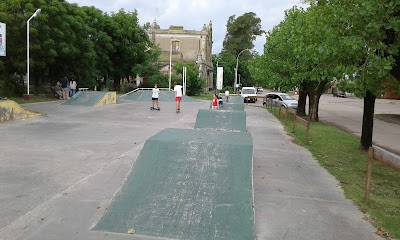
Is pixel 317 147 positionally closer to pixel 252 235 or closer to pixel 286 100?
pixel 252 235

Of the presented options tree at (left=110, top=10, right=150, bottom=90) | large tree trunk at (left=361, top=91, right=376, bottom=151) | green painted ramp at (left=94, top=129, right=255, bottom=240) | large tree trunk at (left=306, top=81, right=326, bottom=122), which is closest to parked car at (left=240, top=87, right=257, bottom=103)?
tree at (left=110, top=10, right=150, bottom=90)

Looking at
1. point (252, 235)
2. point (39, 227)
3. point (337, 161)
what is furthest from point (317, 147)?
point (39, 227)

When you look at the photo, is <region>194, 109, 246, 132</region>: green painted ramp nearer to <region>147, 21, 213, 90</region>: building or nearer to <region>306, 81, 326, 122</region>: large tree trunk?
<region>306, 81, 326, 122</region>: large tree trunk

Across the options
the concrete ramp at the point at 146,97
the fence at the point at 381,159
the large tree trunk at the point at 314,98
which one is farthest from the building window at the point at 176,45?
the fence at the point at 381,159

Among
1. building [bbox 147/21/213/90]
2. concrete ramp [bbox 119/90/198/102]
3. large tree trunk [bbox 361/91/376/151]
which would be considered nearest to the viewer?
large tree trunk [bbox 361/91/376/151]

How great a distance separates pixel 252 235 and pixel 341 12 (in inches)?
234

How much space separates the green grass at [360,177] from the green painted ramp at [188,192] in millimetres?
1945

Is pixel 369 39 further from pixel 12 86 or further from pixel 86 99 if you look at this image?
pixel 12 86

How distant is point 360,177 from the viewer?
8711 mm

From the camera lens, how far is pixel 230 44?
334ft

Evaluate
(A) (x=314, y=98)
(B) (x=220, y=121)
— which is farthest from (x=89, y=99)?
(B) (x=220, y=121)

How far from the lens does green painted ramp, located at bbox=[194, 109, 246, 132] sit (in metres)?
12.8

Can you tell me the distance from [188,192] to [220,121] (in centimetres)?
734

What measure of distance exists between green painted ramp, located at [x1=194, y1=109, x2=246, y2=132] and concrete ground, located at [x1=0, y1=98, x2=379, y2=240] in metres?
0.98
